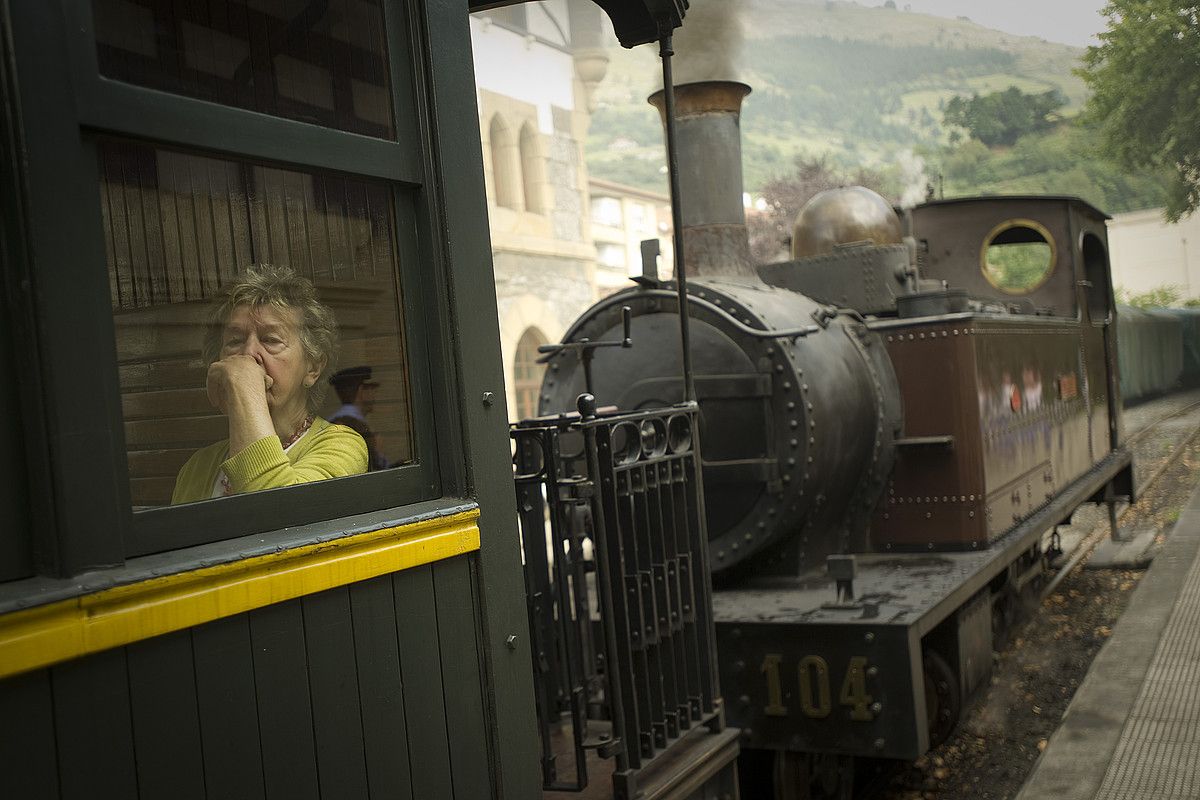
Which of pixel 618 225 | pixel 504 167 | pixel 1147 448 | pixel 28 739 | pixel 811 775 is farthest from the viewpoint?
pixel 618 225

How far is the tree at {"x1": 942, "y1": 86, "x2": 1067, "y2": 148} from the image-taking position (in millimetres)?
65312

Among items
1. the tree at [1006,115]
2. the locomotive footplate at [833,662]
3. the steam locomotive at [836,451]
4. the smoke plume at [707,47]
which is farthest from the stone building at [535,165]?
the tree at [1006,115]

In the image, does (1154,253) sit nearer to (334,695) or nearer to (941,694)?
(941,694)

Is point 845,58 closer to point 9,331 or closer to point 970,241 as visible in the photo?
point 970,241

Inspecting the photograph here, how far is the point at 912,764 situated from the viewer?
5203 millimetres

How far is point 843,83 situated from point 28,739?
106639 mm

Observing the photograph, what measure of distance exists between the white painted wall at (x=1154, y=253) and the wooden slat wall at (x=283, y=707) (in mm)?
47417

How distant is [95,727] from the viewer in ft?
5.00

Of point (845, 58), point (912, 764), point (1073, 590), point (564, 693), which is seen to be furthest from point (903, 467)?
point (845, 58)

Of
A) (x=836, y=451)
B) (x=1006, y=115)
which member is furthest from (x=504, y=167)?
(x=1006, y=115)

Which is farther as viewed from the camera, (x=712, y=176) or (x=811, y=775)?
(x=712, y=176)

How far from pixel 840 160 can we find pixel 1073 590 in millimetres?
78863

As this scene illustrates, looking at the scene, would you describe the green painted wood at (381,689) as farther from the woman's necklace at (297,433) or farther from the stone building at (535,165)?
the stone building at (535,165)

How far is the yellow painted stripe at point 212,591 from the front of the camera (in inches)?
56.9
